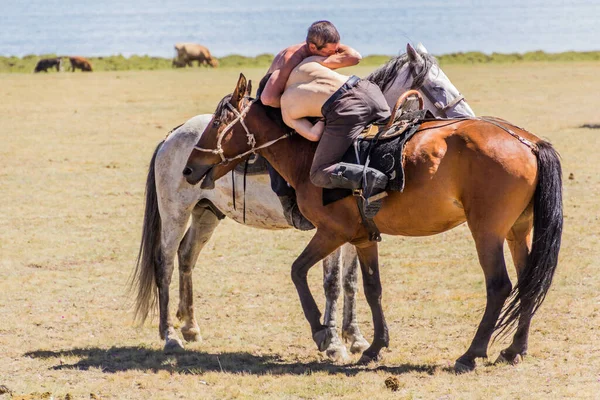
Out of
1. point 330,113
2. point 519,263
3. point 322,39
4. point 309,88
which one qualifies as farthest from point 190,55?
point 519,263

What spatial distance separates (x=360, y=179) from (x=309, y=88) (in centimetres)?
78

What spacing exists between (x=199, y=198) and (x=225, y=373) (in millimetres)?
1939

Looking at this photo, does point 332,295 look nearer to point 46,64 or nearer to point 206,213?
point 206,213

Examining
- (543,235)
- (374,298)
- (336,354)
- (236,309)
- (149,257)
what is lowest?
(236,309)

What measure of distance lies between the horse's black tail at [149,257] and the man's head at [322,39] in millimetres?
2251

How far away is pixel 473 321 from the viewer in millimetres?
7984

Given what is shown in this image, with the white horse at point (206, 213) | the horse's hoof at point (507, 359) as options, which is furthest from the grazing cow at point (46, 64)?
the horse's hoof at point (507, 359)

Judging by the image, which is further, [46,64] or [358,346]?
[46,64]

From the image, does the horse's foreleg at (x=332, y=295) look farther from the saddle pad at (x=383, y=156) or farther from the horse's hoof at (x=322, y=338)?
the saddle pad at (x=383, y=156)

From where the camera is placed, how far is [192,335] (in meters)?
8.02

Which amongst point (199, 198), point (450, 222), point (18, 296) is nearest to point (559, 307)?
point (450, 222)

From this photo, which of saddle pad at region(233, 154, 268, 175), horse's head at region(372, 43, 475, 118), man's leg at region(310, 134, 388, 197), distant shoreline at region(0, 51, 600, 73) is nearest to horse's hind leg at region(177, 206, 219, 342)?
saddle pad at region(233, 154, 268, 175)

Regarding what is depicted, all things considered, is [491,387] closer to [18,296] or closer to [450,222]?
[450,222]

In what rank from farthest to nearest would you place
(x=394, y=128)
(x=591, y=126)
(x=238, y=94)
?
(x=591, y=126)
(x=238, y=94)
(x=394, y=128)
